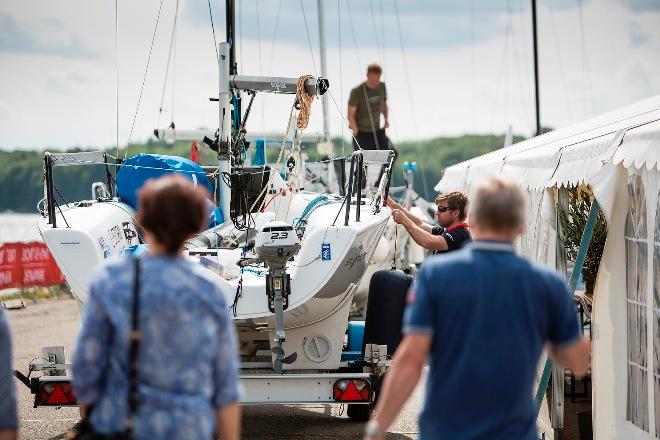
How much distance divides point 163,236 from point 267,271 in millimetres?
4533

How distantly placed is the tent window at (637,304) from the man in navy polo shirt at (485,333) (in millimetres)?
3317

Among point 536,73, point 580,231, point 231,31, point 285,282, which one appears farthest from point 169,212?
point 536,73

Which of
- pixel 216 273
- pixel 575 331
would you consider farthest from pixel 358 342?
pixel 575 331

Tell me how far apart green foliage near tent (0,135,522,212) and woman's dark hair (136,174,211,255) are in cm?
473

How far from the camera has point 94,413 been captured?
3.50m

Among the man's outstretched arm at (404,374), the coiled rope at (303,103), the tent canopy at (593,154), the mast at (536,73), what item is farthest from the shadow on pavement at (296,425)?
the mast at (536,73)

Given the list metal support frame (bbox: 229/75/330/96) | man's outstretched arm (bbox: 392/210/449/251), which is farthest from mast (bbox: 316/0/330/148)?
man's outstretched arm (bbox: 392/210/449/251)

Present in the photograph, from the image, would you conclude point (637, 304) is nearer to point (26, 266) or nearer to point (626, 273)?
point (626, 273)

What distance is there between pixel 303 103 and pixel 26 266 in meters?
14.3

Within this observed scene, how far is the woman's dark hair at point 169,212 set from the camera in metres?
3.57

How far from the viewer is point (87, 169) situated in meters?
24.6

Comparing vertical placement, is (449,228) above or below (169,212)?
below

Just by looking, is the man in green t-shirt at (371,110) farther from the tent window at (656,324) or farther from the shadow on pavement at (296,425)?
the tent window at (656,324)

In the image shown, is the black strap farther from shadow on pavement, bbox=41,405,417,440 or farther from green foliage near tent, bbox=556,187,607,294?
green foliage near tent, bbox=556,187,607,294
